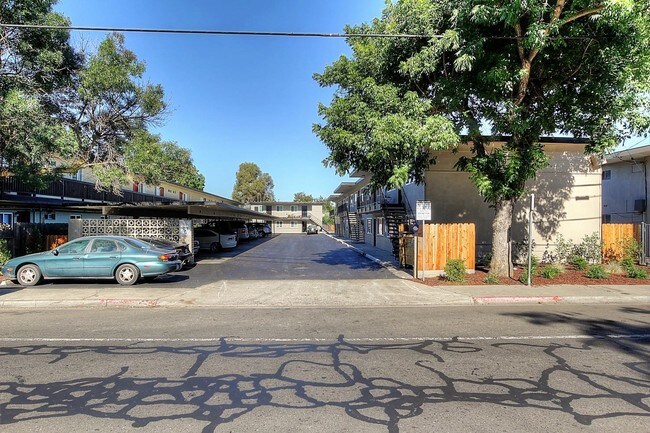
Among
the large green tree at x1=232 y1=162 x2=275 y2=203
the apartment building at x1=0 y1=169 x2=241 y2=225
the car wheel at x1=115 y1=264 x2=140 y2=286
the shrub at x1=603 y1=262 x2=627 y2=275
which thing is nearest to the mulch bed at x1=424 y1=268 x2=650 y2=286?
the shrub at x1=603 y1=262 x2=627 y2=275

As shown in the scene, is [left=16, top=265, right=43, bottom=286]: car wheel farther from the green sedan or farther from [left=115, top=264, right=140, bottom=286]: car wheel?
[left=115, top=264, right=140, bottom=286]: car wheel

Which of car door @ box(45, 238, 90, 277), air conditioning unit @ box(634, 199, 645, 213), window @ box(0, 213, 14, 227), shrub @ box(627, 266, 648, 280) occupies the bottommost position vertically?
shrub @ box(627, 266, 648, 280)

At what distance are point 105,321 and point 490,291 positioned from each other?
9.45 metres

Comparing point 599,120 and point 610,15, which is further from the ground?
point 610,15

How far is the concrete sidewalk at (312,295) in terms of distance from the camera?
1041 cm

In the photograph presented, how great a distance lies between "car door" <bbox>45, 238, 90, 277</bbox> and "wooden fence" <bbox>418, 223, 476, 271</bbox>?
10.9 metres

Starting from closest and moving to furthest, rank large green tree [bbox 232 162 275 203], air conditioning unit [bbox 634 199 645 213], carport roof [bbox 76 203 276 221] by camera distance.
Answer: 1. carport roof [bbox 76 203 276 221]
2. air conditioning unit [bbox 634 199 645 213]
3. large green tree [bbox 232 162 275 203]

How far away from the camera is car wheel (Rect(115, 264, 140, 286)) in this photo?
42.6 ft

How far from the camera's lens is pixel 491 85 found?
470 inches

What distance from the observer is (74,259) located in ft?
42.2

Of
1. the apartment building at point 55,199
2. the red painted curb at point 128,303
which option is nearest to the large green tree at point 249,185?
the apartment building at point 55,199

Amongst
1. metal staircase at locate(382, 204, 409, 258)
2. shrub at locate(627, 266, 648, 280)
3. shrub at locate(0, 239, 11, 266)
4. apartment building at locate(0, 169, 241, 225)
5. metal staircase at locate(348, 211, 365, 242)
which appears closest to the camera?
shrub at locate(627, 266, 648, 280)

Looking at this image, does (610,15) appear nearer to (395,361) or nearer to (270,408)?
(395,361)

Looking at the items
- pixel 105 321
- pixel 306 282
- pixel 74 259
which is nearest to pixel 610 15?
Result: pixel 306 282
